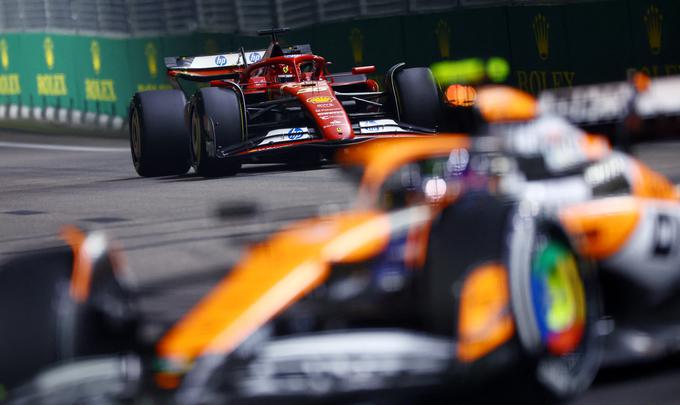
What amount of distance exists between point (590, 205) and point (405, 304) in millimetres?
789

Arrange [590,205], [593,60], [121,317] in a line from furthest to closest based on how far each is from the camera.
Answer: [593,60] → [590,205] → [121,317]

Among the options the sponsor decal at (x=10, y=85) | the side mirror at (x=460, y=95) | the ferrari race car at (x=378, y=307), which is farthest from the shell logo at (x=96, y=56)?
the ferrari race car at (x=378, y=307)

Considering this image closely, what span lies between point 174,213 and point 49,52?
17447 millimetres

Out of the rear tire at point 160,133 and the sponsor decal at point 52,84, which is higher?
the sponsor decal at point 52,84

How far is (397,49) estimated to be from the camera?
1998 centimetres

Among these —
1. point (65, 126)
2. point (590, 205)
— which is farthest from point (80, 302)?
point (65, 126)

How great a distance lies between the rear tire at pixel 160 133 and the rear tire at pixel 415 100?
2.24 metres

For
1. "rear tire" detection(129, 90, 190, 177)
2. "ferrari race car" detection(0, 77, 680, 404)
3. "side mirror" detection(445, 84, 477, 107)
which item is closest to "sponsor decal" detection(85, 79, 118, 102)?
"rear tire" detection(129, 90, 190, 177)

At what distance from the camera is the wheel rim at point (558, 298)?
13.9 ft

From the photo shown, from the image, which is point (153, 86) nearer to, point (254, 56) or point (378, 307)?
point (254, 56)

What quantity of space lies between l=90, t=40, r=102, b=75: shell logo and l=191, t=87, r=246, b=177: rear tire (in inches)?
460

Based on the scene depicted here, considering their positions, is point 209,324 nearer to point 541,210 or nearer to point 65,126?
point 541,210

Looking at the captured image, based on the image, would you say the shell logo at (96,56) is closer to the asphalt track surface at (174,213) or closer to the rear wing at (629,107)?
the asphalt track surface at (174,213)

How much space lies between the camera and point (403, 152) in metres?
4.81
